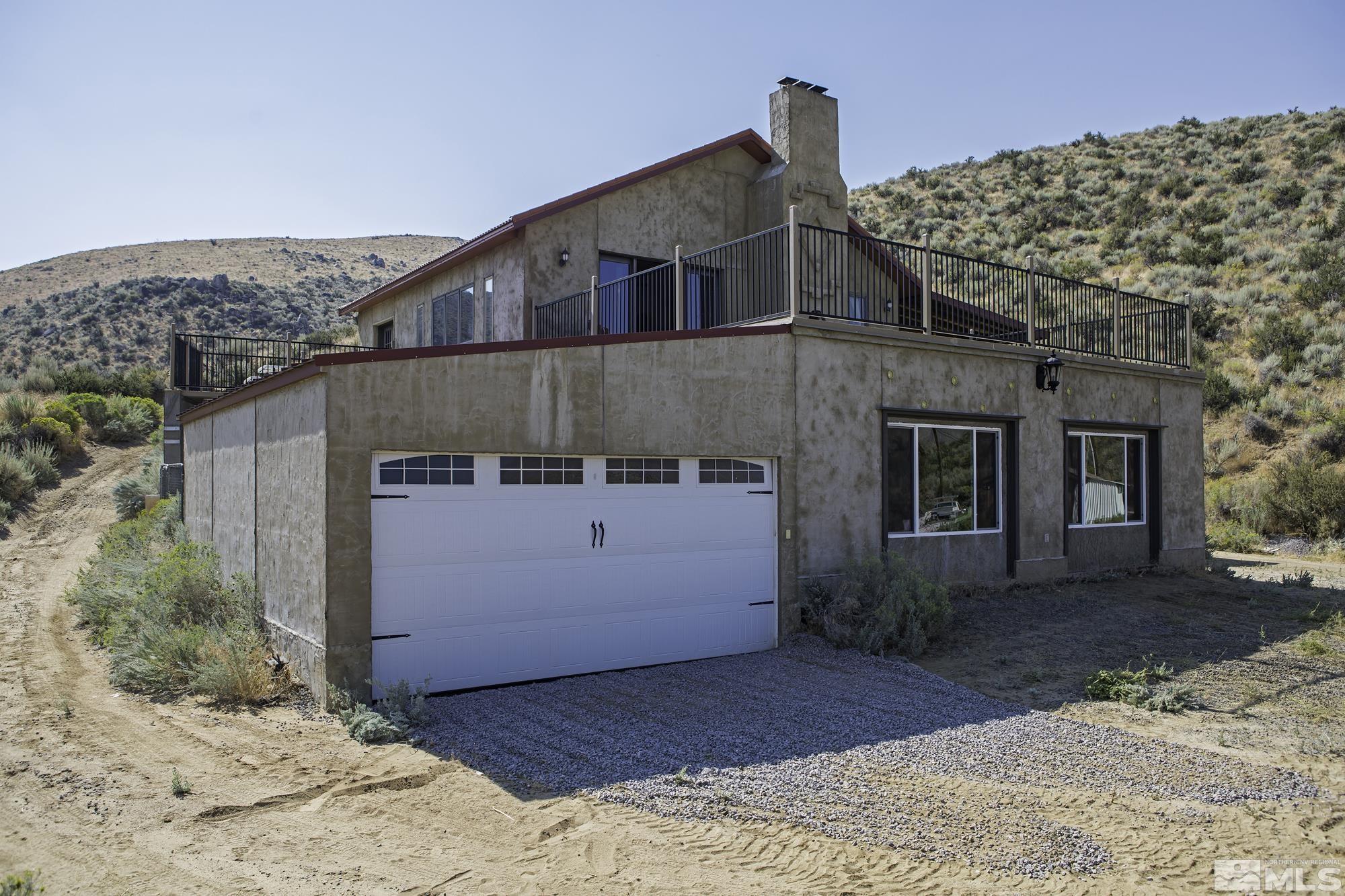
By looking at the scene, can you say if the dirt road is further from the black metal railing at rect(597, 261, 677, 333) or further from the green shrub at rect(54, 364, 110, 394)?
the green shrub at rect(54, 364, 110, 394)

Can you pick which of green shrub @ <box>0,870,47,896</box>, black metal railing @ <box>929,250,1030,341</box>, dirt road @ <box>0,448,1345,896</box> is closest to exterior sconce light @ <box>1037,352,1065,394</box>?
black metal railing @ <box>929,250,1030,341</box>

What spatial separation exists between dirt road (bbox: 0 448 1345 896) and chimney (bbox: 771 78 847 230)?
10.8 metres

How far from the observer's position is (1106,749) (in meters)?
7.11

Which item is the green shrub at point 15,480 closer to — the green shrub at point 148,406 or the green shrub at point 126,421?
the green shrub at point 126,421

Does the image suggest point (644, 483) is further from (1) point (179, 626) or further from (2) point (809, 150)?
(2) point (809, 150)

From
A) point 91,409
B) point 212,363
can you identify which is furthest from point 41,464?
point 212,363

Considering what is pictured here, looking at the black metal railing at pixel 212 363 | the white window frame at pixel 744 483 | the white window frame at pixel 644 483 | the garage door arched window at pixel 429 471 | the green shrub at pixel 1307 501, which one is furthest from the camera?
the green shrub at pixel 1307 501

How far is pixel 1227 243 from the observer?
3669 centimetres

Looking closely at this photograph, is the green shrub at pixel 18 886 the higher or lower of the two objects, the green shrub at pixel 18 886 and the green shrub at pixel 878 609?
the lower

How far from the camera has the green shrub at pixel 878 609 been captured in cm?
1034

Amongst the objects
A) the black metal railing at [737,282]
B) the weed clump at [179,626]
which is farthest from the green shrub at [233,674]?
the black metal railing at [737,282]

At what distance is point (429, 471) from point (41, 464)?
65.1 ft

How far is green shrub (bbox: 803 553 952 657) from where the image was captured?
33.9 ft

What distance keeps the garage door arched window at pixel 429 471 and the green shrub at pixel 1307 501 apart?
2054 cm
